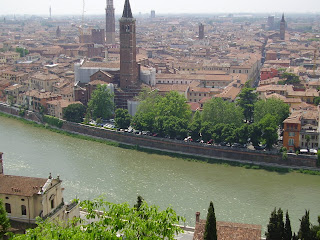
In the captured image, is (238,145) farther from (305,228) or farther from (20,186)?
(20,186)

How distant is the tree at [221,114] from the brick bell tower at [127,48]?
6204mm

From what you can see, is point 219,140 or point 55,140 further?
point 55,140

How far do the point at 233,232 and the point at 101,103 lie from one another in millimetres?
15659

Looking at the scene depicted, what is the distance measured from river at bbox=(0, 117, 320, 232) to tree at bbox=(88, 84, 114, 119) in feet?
8.76

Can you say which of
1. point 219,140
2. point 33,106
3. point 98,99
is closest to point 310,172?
point 219,140

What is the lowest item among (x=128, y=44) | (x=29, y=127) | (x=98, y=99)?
(x=29, y=127)

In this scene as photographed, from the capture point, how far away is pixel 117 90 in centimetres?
2759

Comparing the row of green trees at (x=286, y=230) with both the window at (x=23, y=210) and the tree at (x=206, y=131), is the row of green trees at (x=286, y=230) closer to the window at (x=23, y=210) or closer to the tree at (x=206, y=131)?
the window at (x=23, y=210)

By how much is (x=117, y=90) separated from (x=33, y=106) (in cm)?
499

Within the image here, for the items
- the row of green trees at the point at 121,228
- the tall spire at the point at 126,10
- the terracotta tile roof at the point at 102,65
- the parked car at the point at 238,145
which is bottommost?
the parked car at the point at 238,145

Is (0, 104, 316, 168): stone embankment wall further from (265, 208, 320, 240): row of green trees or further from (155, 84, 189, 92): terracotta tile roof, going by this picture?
(265, 208, 320, 240): row of green trees

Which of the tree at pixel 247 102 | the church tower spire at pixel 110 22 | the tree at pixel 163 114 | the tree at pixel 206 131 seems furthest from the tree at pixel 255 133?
the church tower spire at pixel 110 22

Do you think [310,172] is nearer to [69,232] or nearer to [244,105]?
[244,105]

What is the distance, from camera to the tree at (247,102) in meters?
25.0
